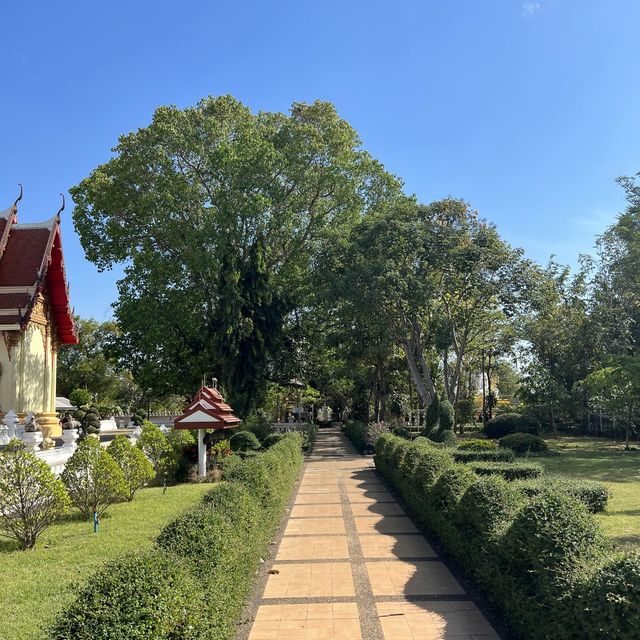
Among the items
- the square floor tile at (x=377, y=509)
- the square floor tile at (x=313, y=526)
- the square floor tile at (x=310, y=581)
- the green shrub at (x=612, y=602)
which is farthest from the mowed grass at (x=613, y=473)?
the square floor tile at (x=313, y=526)

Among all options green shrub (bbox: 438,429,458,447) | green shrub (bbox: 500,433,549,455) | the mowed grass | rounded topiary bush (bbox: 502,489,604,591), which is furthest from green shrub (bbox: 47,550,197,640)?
green shrub (bbox: 500,433,549,455)

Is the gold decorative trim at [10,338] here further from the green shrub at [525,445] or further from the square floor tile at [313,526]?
the green shrub at [525,445]

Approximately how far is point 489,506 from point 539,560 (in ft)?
6.23

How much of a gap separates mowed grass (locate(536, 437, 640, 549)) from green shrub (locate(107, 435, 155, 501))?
29.9ft

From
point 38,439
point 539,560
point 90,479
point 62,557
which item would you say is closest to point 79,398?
point 38,439

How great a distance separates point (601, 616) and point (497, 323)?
2868 cm

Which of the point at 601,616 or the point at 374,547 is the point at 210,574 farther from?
the point at 374,547

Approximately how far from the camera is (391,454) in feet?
51.8

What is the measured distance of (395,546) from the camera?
32.1 ft

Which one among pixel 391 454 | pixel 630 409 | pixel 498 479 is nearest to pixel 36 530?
pixel 498 479

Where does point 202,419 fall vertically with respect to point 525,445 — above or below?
above

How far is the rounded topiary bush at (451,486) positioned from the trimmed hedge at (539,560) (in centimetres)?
2

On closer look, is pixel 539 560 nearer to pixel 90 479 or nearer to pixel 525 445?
pixel 90 479

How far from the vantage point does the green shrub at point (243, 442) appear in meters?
20.7
